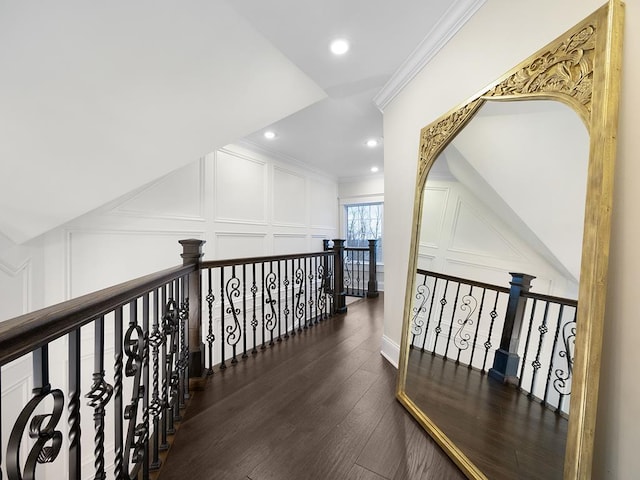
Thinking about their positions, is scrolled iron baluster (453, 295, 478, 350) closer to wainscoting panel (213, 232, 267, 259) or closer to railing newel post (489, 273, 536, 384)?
railing newel post (489, 273, 536, 384)

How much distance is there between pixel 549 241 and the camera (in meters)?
1.07

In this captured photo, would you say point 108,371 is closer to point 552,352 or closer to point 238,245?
point 238,245

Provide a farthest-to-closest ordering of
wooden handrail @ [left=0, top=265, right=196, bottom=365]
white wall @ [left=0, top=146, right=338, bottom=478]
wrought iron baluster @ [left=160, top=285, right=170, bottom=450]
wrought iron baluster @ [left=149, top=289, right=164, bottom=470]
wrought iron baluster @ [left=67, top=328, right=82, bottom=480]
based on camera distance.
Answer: white wall @ [left=0, top=146, right=338, bottom=478] → wrought iron baluster @ [left=160, top=285, right=170, bottom=450] → wrought iron baluster @ [left=149, top=289, right=164, bottom=470] → wrought iron baluster @ [left=67, top=328, right=82, bottom=480] → wooden handrail @ [left=0, top=265, right=196, bottom=365]

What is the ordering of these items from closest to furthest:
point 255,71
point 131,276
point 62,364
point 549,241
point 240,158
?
point 549,241 → point 255,71 → point 62,364 → point 131,276 → point 240,158

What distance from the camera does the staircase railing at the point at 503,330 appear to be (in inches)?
39.9

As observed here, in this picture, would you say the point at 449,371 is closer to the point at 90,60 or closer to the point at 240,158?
the point at 90,60

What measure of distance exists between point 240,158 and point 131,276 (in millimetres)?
1961

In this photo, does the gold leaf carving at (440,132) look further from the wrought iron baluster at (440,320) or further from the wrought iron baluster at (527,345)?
the wrought iron baluster at (527,345)

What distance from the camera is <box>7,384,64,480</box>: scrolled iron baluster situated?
2.04 ft

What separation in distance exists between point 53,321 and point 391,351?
7.04 feet

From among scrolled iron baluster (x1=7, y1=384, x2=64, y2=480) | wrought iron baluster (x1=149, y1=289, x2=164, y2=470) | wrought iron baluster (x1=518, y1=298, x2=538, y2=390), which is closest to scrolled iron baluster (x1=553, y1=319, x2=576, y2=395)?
wrought iron baluster (x1=518, y1=298, x2=538, y2=390)

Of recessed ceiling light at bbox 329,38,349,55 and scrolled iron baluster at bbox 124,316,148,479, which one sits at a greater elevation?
recessed ceiling light at bbox 329,38,349,55

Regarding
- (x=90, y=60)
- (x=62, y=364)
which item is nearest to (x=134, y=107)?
(x=90, y=60)

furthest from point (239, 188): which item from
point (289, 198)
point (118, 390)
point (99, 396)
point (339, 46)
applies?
point (99, 396)
